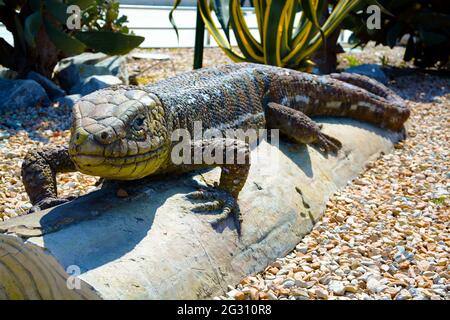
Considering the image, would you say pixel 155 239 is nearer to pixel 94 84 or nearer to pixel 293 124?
pixel 293 124

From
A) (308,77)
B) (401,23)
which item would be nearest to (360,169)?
(308,77)

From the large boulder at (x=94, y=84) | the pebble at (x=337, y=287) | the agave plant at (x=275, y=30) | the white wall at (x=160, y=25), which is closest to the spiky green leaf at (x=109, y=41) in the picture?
the large boulder at (x=94, y=84)

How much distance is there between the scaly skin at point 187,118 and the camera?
2.96 metres

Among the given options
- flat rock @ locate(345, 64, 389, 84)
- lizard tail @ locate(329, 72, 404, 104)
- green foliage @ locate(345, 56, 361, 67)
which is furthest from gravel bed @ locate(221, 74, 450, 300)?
green foliage @ locate(345, 56, 361, 67)

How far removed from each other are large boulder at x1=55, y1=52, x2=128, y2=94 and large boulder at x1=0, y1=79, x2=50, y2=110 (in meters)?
0.68

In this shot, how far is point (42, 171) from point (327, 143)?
260cm

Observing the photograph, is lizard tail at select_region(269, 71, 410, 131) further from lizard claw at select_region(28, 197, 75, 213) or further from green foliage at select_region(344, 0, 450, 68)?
green foliage at select_region(344, 0, 450, 68)

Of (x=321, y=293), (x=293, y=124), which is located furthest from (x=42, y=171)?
(x=293, y=124)

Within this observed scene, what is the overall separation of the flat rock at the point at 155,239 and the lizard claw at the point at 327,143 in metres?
0.74

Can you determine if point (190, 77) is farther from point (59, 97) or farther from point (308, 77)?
point (59, 97)

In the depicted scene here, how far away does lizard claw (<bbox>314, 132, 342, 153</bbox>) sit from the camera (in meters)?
4.95

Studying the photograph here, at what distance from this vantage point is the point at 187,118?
384cm

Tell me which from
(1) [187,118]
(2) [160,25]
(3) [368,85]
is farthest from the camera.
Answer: (2) [160,25]
